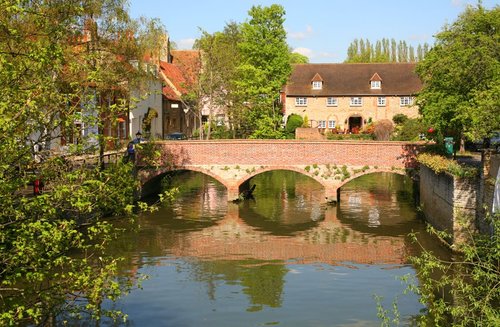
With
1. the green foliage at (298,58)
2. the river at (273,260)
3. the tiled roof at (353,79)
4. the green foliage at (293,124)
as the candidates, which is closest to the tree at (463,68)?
the river at (273,260)

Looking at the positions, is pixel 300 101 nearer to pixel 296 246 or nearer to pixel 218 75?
pixel 218 75

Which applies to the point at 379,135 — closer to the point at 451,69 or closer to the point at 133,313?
the point at 451,69

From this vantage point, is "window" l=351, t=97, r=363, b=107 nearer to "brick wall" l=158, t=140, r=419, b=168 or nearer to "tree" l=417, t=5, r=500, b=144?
"brick wall" l=158, t=140, r=419, b=168

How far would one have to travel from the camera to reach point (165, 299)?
63.4 feet

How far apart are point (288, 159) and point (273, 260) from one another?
12.9 metres

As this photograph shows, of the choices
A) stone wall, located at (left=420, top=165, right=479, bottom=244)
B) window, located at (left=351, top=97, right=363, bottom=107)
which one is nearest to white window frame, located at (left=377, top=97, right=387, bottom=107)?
window, located at (left=351, top=97, right=363, bottom=107)

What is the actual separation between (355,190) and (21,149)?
34273 mm

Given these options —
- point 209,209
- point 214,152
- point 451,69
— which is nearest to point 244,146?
point 214,152

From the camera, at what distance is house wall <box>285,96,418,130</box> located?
2579 inches

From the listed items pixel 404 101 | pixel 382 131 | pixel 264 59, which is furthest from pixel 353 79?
pixel 264 59

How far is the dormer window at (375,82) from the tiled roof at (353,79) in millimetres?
220

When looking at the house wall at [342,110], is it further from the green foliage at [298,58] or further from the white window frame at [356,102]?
the green foliage at [298,58]

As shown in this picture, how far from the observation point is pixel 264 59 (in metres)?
A: 50.8

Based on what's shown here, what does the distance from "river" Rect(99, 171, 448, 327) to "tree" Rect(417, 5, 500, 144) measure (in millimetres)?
5227
